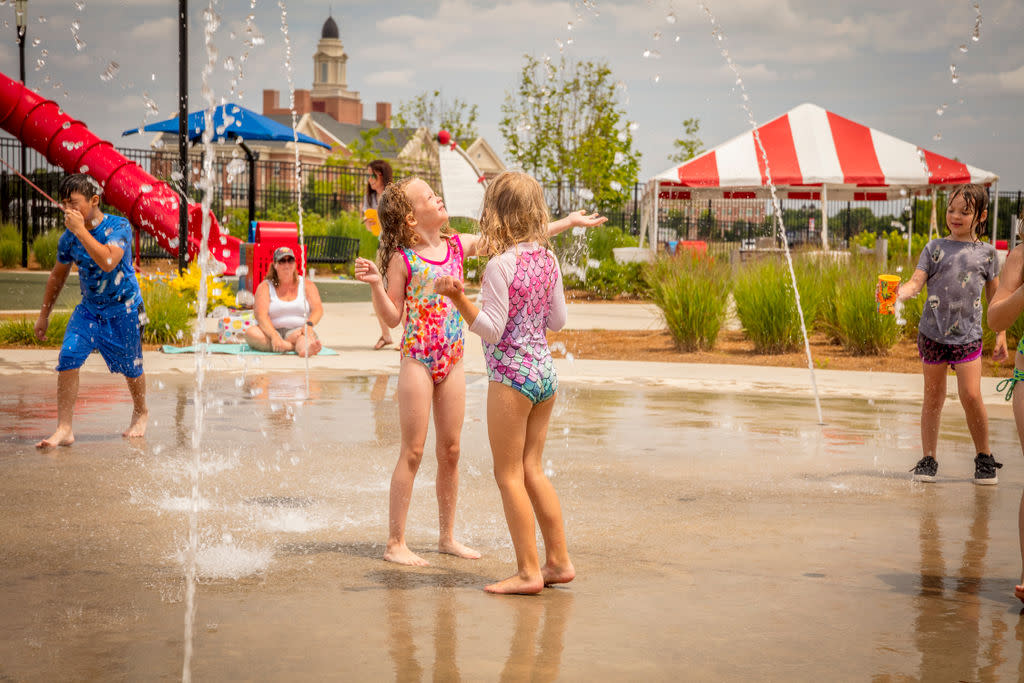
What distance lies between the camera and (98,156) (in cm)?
2114

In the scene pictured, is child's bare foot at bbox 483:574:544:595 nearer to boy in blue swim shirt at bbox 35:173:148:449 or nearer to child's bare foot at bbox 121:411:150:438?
boy in blue swim shirt at bbox 35:173:148:449

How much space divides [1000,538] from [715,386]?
18.1 feet

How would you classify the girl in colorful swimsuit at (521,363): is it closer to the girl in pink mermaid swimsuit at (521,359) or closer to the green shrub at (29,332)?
the girl in pink mermaid swimsuit at (521,359)

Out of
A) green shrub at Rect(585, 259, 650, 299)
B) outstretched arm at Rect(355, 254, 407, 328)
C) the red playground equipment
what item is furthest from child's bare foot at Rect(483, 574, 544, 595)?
green shrub at Rect(585, 259, 650, 299)

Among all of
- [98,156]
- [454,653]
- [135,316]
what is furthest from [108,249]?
[98,156]

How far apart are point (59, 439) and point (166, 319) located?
5.83m

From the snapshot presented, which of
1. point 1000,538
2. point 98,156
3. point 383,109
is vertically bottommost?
point 1000,538

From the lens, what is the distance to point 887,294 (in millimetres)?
7387

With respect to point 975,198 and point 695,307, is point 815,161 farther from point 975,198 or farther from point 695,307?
point 975,198

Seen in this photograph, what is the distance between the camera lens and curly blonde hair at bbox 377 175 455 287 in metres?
4.74

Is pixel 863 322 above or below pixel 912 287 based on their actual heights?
below

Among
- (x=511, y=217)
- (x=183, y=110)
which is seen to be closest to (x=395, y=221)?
(x=511, y=217)

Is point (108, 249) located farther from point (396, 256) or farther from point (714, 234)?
point (714, 234)

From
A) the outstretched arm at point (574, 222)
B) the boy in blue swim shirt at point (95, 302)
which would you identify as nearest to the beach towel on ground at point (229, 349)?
the boy in blue swim shirt at point (95, 302)
